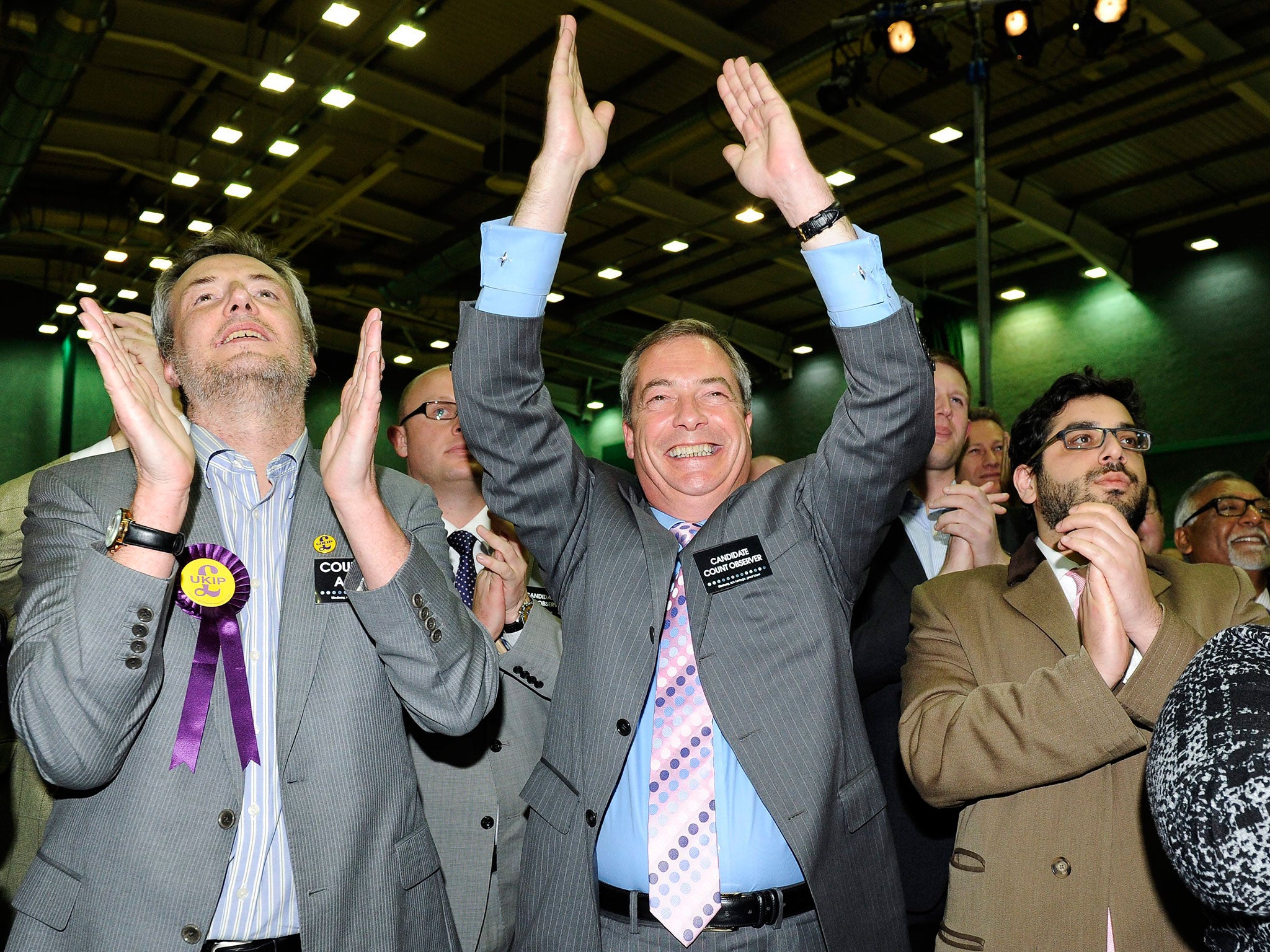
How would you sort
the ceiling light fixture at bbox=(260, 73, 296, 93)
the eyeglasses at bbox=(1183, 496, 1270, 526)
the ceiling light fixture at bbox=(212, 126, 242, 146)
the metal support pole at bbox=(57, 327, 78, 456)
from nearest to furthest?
the eyeglasses at bbox=(1183, 496, 1270, 526)
the ceiling light fixture at bbox=(260, 73, 296, 93)
the ceiling light fixture at bbox=(212, 126, 242, 146)
the metal support pole at bbox=(57, 327, 78, 456)

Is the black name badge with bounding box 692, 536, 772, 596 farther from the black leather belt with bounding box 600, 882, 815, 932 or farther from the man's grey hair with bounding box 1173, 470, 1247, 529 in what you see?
the man's grey hair with bounding box 1173, 470, 1247, 529

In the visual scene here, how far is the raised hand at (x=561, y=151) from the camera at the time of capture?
1.80 m

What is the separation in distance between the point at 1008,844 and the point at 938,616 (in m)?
0.49

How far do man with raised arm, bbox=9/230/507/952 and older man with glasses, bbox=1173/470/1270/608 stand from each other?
3416 mm

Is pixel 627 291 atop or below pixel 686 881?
atop

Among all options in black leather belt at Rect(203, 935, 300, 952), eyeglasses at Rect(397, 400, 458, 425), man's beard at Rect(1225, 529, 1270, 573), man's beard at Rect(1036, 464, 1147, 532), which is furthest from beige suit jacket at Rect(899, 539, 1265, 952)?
man's beard at Rect(1225, 529, 1270, 573)

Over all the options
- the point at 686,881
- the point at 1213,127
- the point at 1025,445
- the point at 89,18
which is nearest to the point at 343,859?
the point at 686,881

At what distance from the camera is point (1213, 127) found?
31.2ft

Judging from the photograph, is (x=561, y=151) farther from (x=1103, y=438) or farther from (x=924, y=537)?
(x=924, y=537)

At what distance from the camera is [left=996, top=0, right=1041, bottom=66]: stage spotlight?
625cm

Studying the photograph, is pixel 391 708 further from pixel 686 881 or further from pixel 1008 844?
pixel 1008 844

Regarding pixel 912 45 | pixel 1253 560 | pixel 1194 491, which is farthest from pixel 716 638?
pixel 912 45

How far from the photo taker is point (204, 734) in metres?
1.60

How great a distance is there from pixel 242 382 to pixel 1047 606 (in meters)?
1.66
